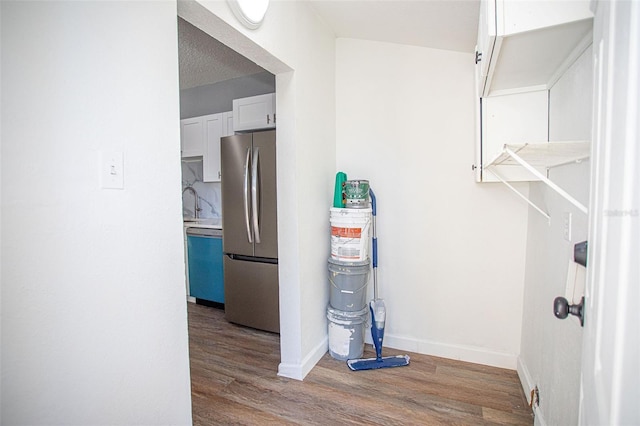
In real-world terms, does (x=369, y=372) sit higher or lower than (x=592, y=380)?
lower

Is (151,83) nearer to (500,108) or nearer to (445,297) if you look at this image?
(500,108)

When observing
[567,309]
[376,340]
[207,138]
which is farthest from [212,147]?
[567,309]

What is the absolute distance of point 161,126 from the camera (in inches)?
45.1

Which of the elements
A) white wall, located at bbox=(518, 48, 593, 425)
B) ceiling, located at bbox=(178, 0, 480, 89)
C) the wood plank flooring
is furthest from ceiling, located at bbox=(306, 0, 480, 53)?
the wood plank flooring

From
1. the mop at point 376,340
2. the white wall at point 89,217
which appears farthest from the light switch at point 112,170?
the mop at point 376,340

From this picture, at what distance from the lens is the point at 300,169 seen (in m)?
2.10

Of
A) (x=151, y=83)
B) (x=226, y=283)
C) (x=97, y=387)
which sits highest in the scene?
(x=151, y=83)

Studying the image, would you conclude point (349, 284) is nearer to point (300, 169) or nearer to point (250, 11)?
point (300, 169)

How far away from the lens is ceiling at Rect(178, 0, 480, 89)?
1.86 metres

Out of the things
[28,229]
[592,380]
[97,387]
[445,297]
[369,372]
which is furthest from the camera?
[445,297]

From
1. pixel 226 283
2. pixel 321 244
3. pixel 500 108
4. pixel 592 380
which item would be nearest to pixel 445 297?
pixel 321 244

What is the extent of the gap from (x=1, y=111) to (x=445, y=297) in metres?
2.56

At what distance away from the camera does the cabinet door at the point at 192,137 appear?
3727 millimetres

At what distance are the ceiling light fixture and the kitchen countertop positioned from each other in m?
2.28
